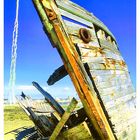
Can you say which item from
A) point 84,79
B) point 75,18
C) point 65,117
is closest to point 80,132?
point 65,117

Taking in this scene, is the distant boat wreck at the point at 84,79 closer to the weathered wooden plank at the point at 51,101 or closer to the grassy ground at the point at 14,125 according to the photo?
the weathered wooden plank at the point at 51,101

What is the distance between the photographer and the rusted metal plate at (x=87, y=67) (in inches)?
142

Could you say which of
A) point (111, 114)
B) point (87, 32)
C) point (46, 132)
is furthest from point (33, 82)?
point (111, 114)

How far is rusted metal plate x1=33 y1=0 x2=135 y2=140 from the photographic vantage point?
142 inches

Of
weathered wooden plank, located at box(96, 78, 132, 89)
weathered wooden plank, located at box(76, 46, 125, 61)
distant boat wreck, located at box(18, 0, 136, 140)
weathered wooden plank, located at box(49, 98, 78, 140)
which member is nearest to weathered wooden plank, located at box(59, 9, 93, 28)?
distant boat wreck, located at box(18, 0, 136, 140)

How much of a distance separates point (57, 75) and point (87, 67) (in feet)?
2.53

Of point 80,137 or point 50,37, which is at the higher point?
point 50,37

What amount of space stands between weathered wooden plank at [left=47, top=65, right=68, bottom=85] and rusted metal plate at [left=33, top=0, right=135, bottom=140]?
0.53 meters

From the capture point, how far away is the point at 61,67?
4.40 metres

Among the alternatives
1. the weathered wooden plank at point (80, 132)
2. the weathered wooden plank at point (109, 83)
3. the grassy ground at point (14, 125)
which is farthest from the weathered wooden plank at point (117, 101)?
the grassy ground at point (14, 125)

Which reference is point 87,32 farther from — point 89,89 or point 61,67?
point 89,89

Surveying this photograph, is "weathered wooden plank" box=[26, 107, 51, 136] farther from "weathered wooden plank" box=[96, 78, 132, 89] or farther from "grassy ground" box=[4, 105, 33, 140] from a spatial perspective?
"grassy ground" box=[4, 105, 33, 140]

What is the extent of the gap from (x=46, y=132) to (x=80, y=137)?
1382 mm

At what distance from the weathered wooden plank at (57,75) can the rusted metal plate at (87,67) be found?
1.74 feet
